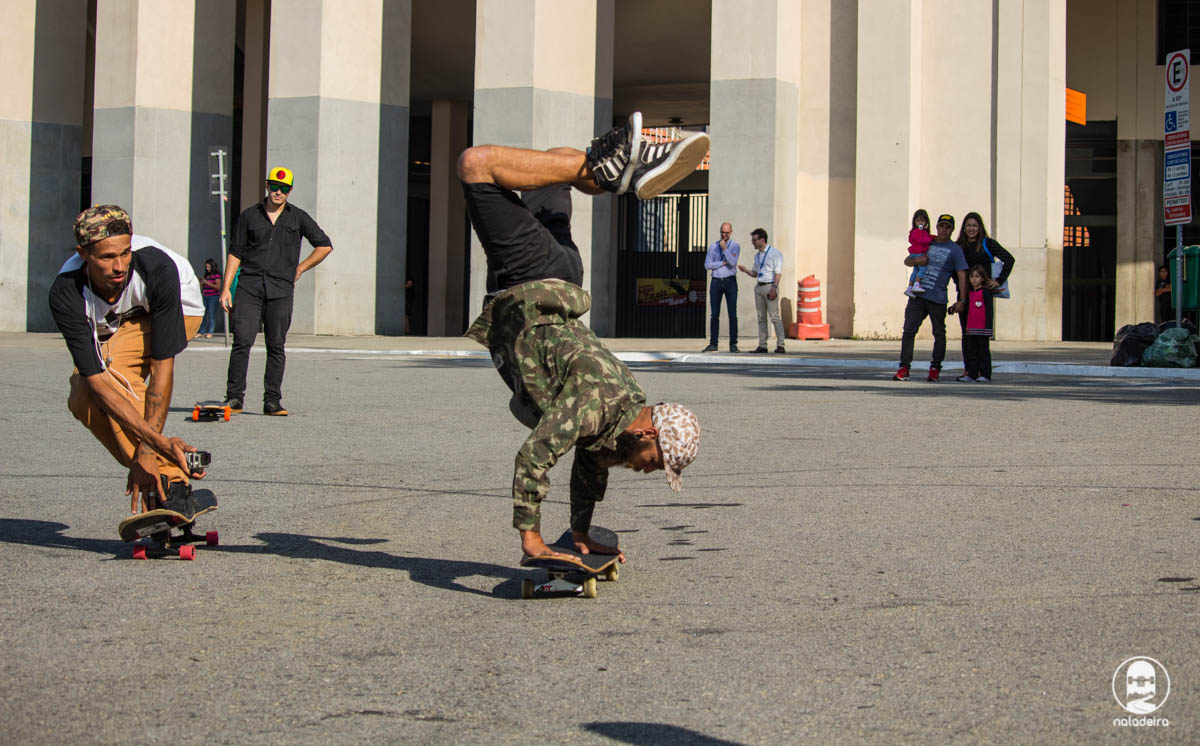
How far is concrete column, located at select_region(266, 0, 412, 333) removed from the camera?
28.8 metres

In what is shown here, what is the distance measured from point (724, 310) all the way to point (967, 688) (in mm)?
24793

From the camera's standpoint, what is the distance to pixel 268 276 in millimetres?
11602

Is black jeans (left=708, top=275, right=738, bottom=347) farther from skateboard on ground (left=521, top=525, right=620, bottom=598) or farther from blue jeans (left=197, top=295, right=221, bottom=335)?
skateboard on ground (left=521, top=525, right=620, bottom=598)

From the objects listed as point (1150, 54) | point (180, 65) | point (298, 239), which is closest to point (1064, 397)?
point (298, 239)

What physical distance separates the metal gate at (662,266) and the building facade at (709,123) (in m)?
5.59

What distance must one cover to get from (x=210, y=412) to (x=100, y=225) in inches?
228

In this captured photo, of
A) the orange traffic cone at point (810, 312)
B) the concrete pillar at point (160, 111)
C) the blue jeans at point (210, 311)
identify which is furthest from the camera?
the blue jeans at point (210, 311)

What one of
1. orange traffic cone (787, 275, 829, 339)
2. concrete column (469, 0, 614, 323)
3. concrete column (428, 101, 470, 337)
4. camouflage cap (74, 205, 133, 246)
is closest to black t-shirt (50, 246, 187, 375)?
camouflage cap (74, 205, 133, 246)

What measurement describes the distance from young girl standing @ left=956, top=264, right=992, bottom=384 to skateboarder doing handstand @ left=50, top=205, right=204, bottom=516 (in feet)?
35.1

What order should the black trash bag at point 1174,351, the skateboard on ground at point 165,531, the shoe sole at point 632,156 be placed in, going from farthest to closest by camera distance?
the black trash bag at point 1174,351
the skateboard on ground at point 165,531
the shoe sole at point 632,156

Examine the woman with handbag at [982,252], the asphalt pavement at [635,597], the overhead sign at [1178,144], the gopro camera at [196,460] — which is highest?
the overhead sign at [1178,144]

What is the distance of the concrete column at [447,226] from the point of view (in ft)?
125

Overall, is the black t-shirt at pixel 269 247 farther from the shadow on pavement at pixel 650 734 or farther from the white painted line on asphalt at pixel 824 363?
the shadow on pavement at pixel 650 734

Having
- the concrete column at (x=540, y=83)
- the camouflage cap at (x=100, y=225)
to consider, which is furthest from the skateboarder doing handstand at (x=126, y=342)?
the concrete column at (x=540, y=83)
